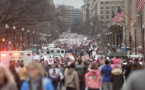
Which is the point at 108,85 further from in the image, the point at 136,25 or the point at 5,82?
the point at 136,25

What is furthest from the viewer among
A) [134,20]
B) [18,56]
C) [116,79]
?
[134,20]

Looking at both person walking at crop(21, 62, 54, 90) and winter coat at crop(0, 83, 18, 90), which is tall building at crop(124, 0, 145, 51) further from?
winter coat at crop(0, 83, 18, 90)

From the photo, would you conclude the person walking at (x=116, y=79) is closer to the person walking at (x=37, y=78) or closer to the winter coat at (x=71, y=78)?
the winter coat at (x=71, y=78)

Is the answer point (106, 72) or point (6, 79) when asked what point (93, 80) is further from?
point (6, 79)

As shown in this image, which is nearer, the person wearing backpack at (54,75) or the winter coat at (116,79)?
the winter coat at (116,79)

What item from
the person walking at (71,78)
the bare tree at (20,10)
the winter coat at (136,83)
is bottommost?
the person walking at (71,78)

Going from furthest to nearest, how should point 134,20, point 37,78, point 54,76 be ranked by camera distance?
point 134,20 → point 54,76 → point 37,78

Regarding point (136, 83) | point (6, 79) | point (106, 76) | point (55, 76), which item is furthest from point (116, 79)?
point (136, 83)

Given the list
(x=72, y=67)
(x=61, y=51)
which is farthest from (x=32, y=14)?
(x=72, y=67)

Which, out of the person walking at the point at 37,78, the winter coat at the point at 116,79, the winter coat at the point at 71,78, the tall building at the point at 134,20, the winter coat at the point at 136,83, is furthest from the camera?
the tall building at the point at 134,20

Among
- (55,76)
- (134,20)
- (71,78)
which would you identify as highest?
(134,20)

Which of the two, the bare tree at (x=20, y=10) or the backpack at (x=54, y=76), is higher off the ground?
the bare tree at (x=20, y=10)

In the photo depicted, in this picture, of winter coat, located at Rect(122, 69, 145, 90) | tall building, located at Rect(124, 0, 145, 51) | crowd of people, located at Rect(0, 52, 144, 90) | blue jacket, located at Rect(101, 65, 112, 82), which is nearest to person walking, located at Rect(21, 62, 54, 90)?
crowd of people, located at Rect(0, 52, 144, 90)

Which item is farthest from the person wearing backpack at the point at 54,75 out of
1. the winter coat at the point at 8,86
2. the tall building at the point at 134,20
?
the tall building at the point at 134,20
